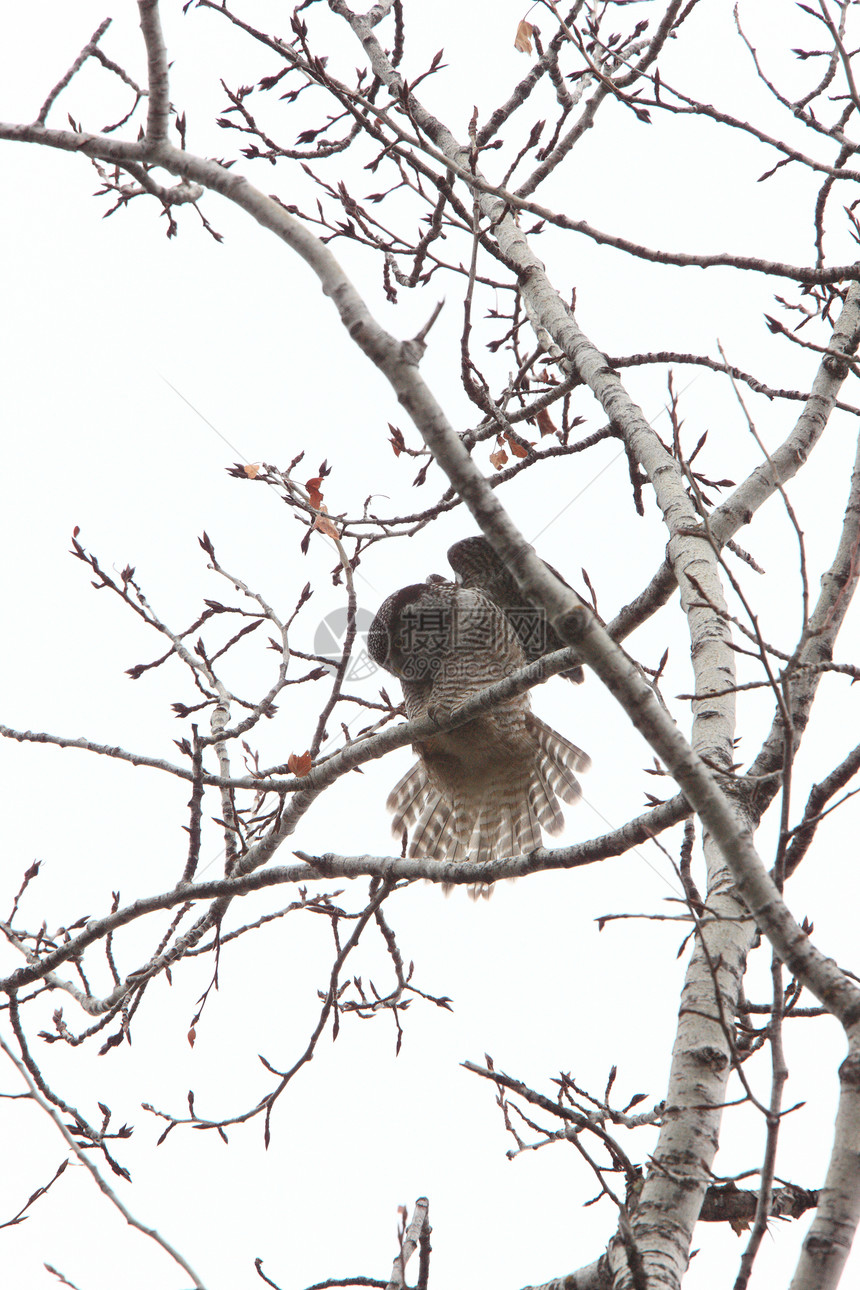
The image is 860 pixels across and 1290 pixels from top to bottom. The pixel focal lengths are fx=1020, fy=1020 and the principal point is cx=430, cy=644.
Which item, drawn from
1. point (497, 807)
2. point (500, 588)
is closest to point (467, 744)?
point (497, 807)

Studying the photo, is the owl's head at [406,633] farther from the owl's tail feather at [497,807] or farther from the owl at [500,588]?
the owl's tail feather at [497,807]

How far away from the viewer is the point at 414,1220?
2.43 m

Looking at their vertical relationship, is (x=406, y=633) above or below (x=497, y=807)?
above

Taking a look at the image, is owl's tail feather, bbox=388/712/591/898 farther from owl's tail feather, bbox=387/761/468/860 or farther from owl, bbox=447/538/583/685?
owl, bbox=447/538/583/685

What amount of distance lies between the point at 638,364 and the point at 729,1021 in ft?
6.24

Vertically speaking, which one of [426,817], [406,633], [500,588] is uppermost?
[500,588]

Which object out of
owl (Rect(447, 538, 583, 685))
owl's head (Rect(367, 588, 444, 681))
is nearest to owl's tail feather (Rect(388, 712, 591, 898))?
owl (Rect(447, 538, 583, 685))

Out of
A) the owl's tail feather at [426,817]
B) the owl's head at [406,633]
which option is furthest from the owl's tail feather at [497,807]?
the owl's head at [406,633]

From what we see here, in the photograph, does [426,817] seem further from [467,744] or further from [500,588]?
[500,588]

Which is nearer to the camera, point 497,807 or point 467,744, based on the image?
point 467,744

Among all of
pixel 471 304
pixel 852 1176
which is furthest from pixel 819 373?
pixel 852 1176

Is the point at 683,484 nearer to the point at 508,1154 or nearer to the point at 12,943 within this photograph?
the point at 508,1154

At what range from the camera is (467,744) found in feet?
16.3

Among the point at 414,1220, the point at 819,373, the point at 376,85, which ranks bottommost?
the point at 414,1220
